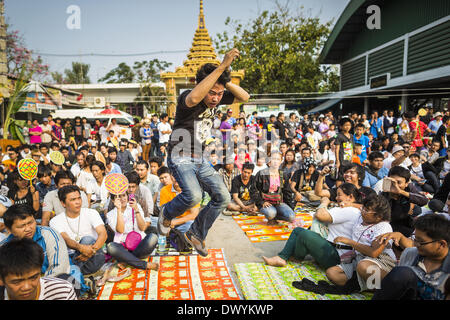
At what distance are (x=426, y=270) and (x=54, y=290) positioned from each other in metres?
2.79

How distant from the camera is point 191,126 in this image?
288cm

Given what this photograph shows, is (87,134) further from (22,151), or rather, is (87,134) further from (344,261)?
(344,261)

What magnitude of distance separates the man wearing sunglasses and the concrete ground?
1597 millimetres

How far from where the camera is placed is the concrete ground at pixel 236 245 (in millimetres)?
3856

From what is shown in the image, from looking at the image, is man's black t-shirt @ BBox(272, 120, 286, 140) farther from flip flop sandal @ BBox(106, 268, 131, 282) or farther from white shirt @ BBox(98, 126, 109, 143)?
flip flop sandal @ BBox(106, 268, 131, 282)

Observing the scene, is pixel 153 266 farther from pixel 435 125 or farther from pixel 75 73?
pixel 75 73

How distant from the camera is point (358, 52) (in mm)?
16125

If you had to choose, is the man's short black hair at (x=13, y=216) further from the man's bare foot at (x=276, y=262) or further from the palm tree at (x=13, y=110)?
the palm tree at (x=13, y=110)

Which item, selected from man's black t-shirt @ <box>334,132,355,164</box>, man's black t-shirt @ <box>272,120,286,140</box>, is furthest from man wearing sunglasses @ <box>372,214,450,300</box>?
man's black t-shirt @ <box>272,120,286,140</box>

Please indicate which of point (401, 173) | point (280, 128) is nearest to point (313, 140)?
point (280, 128)

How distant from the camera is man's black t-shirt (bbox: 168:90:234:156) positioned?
2.83 m

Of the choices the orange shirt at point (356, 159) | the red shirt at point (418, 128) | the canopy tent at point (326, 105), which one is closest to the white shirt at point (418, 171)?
the orange shirt at point (356, 159)
